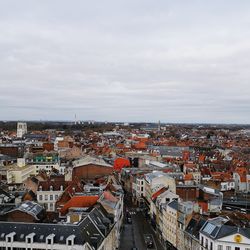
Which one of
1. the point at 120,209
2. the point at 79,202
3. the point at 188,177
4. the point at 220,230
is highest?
the point at 79,202

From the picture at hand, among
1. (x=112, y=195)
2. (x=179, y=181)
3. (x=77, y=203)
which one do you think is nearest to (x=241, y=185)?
(x=179, y=181)

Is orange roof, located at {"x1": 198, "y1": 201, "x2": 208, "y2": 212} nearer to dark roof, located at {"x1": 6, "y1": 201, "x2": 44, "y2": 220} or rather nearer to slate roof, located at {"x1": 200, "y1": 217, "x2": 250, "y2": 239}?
slate roof, located at {"x1": 200, "y1": 217, "x2": 250, "y2": 239}

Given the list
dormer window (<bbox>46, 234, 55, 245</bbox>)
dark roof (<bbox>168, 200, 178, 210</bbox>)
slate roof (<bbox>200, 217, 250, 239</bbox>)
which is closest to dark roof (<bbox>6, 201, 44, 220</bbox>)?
dormer window (<bbox>46, 234, 55, 245</bbox>)

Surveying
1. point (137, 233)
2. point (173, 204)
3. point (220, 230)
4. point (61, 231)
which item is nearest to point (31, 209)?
point (61, 231)

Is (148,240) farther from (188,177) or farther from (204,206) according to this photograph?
(188,177)

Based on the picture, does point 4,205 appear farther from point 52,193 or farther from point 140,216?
point 140,216

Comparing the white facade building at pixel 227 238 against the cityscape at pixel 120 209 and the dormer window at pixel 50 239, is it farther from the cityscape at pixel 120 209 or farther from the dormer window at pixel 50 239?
the dormer window at pixel 50 239

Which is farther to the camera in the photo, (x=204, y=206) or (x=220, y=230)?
(x=204, y=206)
